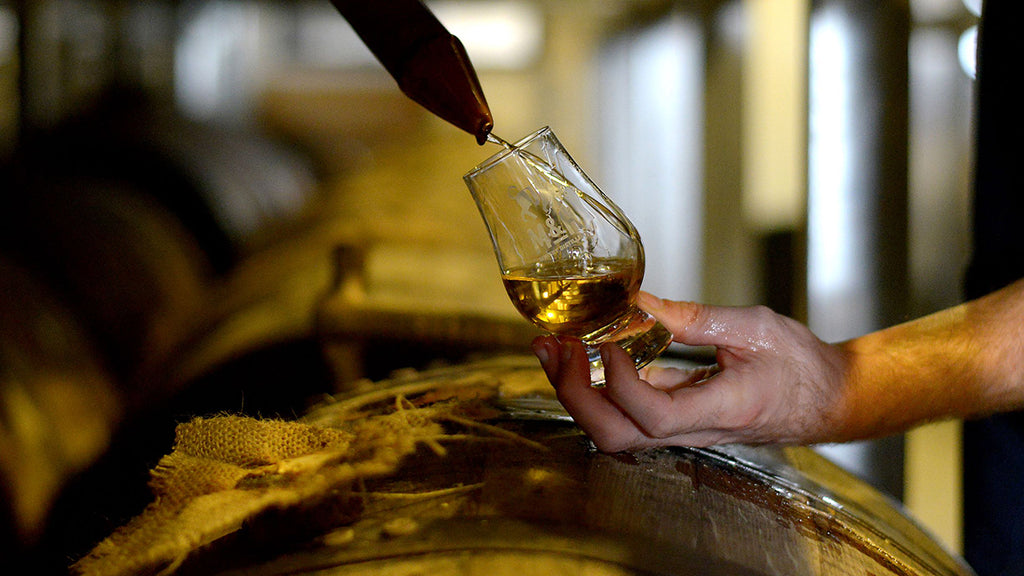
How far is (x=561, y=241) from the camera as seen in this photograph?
0.76 metres

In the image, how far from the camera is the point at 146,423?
1429 mm

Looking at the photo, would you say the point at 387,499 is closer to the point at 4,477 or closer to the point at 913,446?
the point at 4,477

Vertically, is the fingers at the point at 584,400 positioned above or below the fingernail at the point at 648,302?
below

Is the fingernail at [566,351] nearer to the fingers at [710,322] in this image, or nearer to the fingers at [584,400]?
the fingers at [584,400]

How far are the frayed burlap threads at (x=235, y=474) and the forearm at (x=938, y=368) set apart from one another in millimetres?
489

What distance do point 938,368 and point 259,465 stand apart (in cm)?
76

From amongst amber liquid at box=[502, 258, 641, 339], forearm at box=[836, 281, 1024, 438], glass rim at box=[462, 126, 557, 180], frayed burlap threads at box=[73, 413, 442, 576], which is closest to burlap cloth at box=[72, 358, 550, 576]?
frayed burlap threads at box=[73, 413, 442, 576]

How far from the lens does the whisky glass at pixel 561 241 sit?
747 millimetres

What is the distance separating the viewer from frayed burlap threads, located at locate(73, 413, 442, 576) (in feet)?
1.73

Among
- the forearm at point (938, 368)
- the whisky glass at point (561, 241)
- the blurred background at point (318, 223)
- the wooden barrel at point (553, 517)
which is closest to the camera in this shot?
the wooden barrel at point (553, 517)

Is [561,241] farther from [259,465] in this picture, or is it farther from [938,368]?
[938,368]

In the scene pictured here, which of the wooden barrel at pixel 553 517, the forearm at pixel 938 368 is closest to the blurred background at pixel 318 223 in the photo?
the wooden barrel at pixel 553 517

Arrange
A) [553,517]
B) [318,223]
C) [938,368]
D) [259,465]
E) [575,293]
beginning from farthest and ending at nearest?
[318,223]
[938,368]
[575,293]
[259,465]
[553,517]

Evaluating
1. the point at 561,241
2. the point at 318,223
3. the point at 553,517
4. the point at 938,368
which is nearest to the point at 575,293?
the point at 561,241
